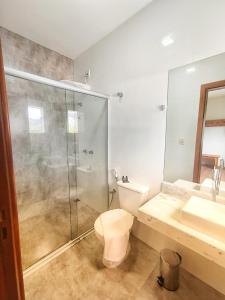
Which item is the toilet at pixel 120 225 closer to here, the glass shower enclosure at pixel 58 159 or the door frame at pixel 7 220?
the glass shower enclosure at pixel 58 159

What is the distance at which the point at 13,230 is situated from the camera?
0.74 meters

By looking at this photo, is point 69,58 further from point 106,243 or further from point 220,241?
point 220,241

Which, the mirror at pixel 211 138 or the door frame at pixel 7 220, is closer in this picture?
the door frame at pixel 7 220

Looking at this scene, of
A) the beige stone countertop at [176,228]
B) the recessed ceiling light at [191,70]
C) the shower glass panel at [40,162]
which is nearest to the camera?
the beige stone countertop at [176,228]

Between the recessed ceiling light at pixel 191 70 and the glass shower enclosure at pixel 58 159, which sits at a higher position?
the recessed ceiling light at pixel 191 70

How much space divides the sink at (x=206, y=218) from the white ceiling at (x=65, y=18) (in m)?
2.05

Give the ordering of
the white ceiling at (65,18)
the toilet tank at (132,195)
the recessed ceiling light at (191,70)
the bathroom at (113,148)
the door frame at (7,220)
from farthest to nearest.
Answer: the toilet tank at (132,195)
the white ceiling at (65,18)
the recessed ceiling light at (191,70)
the bathroom at (113,148)
the door frame at (7,220)

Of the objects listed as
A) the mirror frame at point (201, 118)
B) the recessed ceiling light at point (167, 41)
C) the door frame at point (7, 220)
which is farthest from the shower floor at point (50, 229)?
the recessed ceiling light at point (167, 41)

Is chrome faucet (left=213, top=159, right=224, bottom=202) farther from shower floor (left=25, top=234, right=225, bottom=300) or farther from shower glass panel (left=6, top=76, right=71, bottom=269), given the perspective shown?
shower glass panel (left=6, top=76, right=71, bottom=269)

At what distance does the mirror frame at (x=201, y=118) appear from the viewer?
132 centimetres

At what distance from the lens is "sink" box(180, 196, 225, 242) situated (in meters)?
0.96

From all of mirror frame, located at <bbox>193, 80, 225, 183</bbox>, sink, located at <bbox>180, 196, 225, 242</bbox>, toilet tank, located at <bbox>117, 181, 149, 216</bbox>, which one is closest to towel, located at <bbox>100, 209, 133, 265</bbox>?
toilet tank, located at <bbox>117, 181, 149, 216</bbox>

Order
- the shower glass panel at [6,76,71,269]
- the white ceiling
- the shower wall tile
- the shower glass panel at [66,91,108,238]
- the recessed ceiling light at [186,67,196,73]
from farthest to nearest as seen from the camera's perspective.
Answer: the shower glass panel at [66,91,108,238] < the shower glass panel at [6,76,71,269] < the shower wall tile < the white ceiling < the recessed ceiling light at [186,67,196,73]

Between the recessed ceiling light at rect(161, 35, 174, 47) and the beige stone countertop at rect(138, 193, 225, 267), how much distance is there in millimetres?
1555
